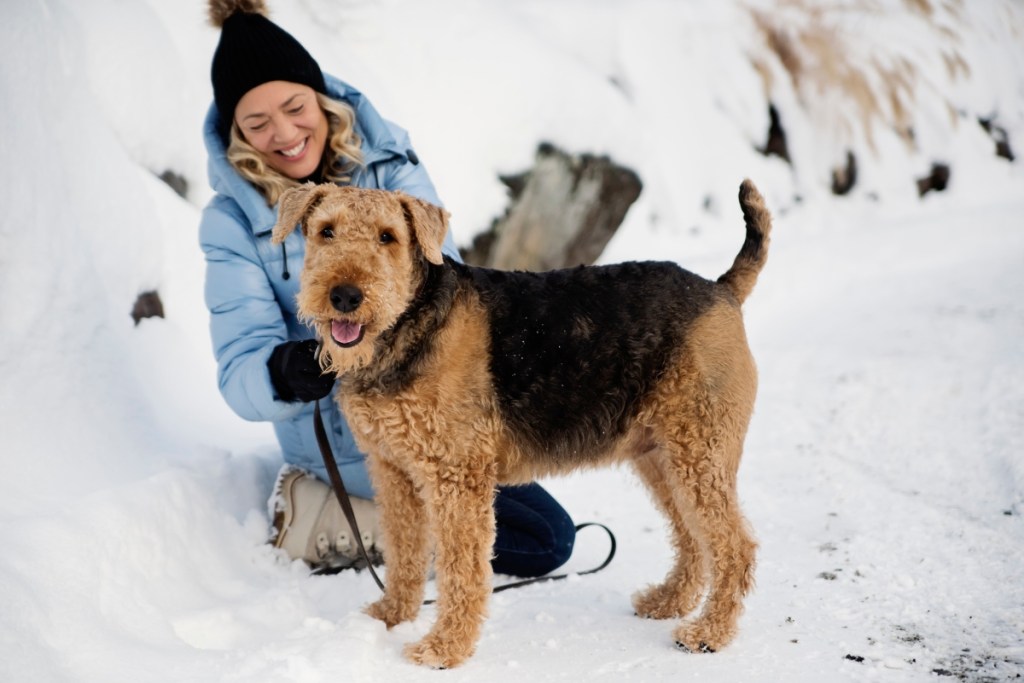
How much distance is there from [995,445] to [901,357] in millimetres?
1179

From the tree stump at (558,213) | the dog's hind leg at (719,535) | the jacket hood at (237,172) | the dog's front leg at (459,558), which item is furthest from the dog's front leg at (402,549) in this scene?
the tree stump at (558,213)

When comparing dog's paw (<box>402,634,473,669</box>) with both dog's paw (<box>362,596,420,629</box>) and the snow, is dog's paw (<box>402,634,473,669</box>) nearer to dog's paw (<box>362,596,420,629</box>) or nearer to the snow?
the snow

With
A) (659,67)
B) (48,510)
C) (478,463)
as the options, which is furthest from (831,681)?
(659,67)

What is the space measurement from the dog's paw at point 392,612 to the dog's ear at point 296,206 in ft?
4.46

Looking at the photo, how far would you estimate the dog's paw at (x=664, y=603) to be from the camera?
2.92 meters

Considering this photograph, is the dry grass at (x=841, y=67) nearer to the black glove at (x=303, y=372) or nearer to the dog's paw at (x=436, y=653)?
the black glove at (x=303, y=372)

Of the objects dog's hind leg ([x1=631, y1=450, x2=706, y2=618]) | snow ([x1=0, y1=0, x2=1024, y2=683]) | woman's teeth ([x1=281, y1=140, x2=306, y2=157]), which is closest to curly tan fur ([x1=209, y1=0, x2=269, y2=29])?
woman's teeth ([x1=281, y1=140, x2=306, y2=157])

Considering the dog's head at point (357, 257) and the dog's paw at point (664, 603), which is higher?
the dog's head at point (357, 257)

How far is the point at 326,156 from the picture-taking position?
11.3 feet

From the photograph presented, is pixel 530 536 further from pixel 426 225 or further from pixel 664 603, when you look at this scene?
pixel 426 225

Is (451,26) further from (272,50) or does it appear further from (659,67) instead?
(272,50)

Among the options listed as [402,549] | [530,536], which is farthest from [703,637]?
[402,549]

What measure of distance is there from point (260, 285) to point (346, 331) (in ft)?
3.64

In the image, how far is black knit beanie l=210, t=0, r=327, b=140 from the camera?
3.20 meters
